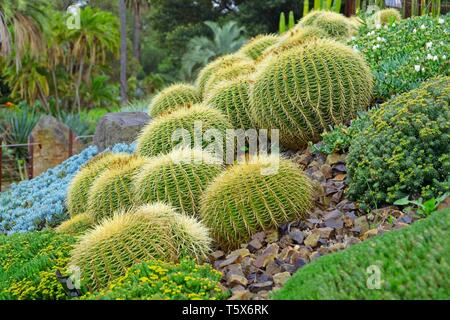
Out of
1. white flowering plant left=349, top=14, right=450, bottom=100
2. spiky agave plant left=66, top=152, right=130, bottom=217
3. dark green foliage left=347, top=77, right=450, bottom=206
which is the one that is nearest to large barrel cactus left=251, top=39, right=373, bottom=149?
white flowering plant left=349, top=14, right=450, bottom=100

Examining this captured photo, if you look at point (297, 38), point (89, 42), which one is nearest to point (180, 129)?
point (297, 38)

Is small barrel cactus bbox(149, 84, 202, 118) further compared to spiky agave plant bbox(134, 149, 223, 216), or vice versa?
small barrel cactus bbox(149, 84, 202, 118)

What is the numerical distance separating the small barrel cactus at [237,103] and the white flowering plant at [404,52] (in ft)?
4.18

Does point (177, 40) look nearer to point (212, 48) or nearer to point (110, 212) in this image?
point (212, 48)

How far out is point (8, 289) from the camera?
4.51 meters

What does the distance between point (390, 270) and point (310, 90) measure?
303 cm

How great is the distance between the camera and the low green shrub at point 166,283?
11.6 ft

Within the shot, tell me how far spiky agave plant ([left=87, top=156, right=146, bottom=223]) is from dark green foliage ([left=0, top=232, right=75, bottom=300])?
1.18 ft

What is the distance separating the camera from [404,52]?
7.39 meters

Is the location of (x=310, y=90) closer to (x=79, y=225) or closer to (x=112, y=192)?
(x=112, y=192)

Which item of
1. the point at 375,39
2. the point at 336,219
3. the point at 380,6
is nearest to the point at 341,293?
the point at 336,219

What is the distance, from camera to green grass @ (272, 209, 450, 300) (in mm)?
3006

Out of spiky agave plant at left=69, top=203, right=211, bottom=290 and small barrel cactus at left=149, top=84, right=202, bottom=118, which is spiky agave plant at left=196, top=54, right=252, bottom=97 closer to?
small barrel cactus at left=149, top=84, right=202, bottom=118

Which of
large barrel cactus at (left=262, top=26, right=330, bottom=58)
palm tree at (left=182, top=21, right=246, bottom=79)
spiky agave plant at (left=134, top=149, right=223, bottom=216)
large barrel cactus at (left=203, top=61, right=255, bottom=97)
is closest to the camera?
spiky agave plant at (left=134, top=149, right=223, bottom=216)
